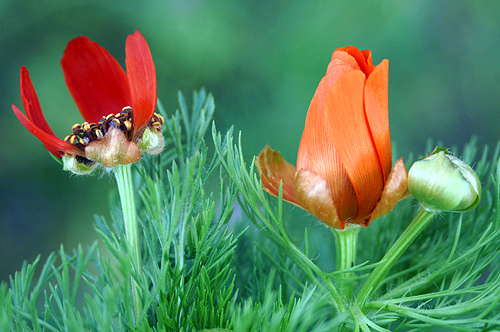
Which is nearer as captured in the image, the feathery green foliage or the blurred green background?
the feathery green foliage

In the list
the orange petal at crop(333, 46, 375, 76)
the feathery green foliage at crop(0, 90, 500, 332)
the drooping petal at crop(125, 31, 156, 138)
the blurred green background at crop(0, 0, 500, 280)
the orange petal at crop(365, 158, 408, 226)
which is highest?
the blurred green background at crop(0, 0, 500, 280)

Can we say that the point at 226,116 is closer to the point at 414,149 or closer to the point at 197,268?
the point at 414,149

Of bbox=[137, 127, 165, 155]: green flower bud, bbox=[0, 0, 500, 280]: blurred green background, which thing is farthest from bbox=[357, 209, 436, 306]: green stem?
bbox=[0, 0, 500, 280]: blurred green background

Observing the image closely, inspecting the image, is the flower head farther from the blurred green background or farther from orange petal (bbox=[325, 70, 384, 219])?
the blurred green background

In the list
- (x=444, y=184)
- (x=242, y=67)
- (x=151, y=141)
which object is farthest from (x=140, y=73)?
(x=242, y=67)

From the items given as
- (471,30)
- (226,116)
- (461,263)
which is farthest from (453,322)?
(471,30)

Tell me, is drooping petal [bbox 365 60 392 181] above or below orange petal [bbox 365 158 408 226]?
above

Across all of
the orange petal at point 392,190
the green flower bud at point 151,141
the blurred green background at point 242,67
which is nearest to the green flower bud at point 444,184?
the orange petal at point 392,190

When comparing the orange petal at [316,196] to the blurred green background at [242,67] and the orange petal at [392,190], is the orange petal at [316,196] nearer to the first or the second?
the orange petal at [392,190]
